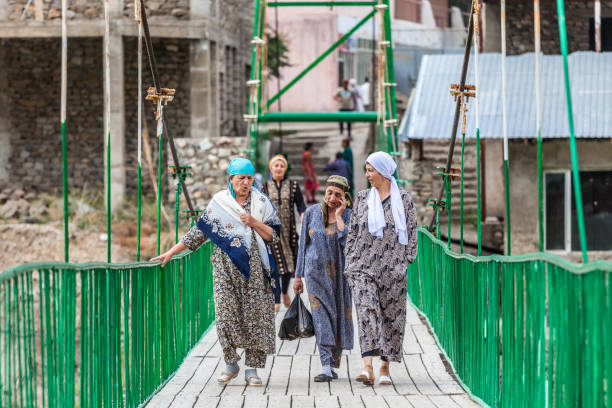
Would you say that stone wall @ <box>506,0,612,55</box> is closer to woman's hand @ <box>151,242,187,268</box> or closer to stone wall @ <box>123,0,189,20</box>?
stone wall @ <box>123,0,189,20</box>

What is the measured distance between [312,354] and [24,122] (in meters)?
16.8

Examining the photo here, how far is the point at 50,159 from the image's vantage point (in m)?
24.2

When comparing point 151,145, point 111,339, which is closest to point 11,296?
point 111,339

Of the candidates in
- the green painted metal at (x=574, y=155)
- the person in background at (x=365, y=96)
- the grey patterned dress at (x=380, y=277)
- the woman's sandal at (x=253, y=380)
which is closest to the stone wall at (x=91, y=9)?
the person in background at (x=365, y=96)

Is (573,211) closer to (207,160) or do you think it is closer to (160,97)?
(207,160)

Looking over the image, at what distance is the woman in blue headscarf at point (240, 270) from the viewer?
755 cm

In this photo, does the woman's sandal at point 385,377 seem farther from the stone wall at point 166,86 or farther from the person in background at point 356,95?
the person in background at point 356,95

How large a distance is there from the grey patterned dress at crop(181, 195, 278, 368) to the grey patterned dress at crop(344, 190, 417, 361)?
0.61 meters

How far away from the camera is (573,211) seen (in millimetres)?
19703

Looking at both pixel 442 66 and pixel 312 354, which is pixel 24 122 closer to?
pixel 442 66

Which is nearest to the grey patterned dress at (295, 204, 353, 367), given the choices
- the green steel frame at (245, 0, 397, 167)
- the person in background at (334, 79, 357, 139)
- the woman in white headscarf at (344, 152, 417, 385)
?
the woman in white headscarf at (344, 152, 417, 385)

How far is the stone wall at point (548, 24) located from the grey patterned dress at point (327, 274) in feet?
46.4

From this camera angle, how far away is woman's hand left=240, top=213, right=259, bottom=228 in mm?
7465

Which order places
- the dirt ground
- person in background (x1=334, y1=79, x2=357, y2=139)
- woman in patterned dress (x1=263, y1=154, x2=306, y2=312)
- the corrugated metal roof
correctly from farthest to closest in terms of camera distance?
person in background (x1=334, y1=79, x2=357, y2=139), the dirt ground, the corrugated metal roof, woman in patterned dress (x1=263, y1=154, x2=306, y2=312)
